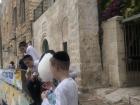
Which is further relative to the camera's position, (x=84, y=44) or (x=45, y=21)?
(x=45, y=21)

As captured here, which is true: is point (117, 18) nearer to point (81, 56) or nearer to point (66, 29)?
point (81, 56)

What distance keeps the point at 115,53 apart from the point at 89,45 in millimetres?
1245

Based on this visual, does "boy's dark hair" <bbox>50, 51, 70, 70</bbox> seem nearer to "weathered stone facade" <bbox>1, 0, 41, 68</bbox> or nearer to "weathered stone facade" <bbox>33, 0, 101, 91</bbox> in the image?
"weathered stone facade" <bbox>33, 0, 101, 91</bbox>

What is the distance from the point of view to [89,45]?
12484 mm

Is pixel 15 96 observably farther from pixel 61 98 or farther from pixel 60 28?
pixel 60 28

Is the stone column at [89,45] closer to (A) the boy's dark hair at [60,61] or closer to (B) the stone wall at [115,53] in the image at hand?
(B) the stone wall at [115,53]

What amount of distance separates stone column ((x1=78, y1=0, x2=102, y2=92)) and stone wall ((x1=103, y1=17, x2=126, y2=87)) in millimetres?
447

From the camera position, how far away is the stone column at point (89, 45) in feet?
40.5

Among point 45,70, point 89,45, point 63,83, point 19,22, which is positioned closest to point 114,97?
point 89,45

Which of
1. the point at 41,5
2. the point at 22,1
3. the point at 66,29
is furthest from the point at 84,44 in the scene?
the point at 22,1

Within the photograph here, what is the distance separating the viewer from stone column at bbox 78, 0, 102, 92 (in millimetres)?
12336

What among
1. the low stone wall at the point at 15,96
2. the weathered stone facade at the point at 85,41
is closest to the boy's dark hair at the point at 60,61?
the low stone wall at the point at 15,96

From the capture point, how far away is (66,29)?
48.5 ft

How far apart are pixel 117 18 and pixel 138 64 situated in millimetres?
1604
